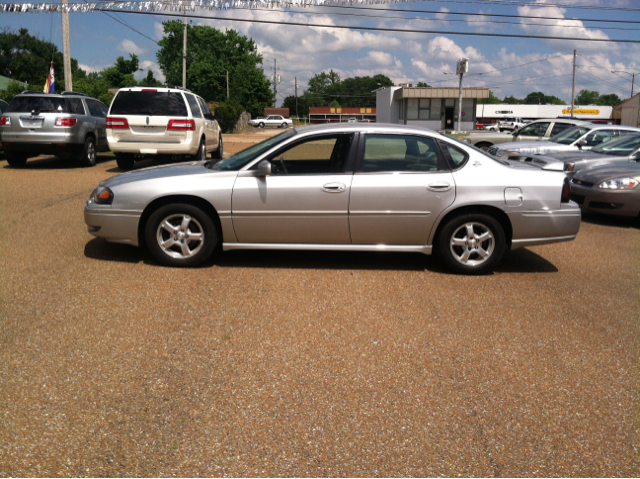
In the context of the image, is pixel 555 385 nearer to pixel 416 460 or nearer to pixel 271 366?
pixel 416 460

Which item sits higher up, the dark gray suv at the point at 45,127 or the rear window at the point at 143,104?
the rear window at the point at 143,104

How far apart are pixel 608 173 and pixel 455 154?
4870 millimetres

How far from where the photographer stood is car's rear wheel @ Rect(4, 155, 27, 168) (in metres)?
14.6

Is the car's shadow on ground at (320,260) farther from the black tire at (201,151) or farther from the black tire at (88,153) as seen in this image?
the black tire at (88,153)

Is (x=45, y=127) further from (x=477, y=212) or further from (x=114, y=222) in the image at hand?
(x=477, y=212)

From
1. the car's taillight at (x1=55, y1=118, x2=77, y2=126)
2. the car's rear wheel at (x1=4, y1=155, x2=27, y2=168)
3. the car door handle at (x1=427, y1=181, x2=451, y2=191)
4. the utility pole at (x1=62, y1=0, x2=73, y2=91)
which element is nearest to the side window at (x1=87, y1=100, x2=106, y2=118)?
the car's taillight at (x1=55, y1=118, x2=77, y2=126)

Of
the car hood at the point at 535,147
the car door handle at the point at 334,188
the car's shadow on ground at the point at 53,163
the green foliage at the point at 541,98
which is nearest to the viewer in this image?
the car door handle at the point at 334,188

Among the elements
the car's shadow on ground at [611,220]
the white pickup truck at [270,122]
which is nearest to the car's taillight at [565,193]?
the car's shadow on ground at [611,220]

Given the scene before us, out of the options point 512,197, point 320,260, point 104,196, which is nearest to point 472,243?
point 512,197

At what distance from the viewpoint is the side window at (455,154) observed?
6168 millimetres

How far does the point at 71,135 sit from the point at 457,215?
36.5 ft

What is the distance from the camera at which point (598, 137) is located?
13695mm

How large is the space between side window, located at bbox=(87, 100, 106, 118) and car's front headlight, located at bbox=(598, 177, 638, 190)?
40.5 ft

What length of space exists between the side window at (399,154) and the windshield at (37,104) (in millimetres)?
10739
